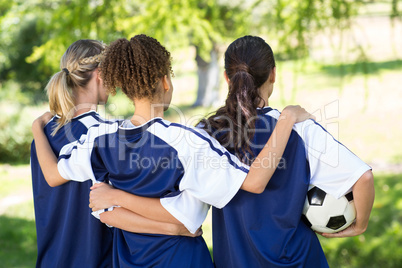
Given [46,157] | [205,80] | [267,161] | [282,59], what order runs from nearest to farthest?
[267,161]
[46,157]
[282,59]
[205,80]

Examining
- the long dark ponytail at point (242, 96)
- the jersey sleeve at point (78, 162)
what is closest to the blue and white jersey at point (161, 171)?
the jersey sleeve at point (78, 162)

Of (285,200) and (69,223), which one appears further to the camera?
(69,223)

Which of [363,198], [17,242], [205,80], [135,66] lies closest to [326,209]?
[363,198]

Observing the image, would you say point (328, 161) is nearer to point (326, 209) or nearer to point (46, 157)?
point (326, 209)

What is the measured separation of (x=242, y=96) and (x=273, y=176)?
14.6 inches

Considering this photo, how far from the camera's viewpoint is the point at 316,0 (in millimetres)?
3482

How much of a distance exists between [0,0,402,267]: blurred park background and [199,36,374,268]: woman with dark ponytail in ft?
1.83

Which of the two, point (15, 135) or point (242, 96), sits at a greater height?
point (242, 96)

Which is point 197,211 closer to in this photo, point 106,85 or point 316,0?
point 106,85

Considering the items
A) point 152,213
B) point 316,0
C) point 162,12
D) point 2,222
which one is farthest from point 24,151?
point 152,213

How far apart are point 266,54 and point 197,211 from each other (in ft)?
2.46

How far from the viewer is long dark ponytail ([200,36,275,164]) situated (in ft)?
6.43

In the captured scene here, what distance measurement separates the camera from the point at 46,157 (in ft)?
7.02

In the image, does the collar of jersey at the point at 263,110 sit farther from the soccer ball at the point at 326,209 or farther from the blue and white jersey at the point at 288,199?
the soccer ball at the point at 326,209
